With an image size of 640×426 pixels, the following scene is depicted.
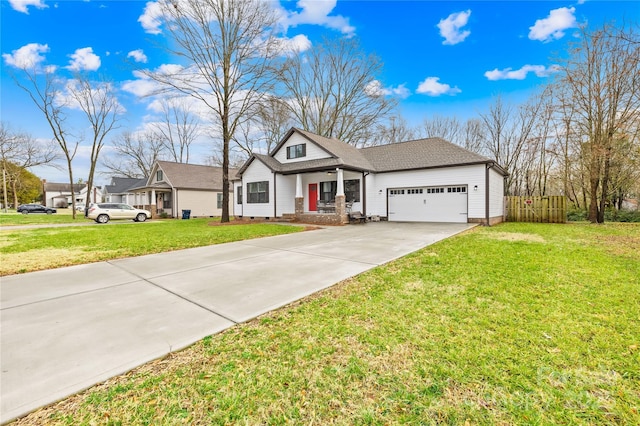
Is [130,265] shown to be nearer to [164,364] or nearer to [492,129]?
[164,364]

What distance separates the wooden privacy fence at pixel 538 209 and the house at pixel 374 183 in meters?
0.85

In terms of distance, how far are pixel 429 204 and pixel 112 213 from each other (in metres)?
23.8

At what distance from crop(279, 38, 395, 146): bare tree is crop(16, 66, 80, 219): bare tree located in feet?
64.2

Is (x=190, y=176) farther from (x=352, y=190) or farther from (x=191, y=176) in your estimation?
(x=352, y=190)

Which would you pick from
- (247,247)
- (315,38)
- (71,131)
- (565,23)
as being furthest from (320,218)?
(71,131)

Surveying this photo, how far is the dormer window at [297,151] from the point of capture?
18672 millimetres

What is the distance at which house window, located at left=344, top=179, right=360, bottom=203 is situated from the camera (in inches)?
711

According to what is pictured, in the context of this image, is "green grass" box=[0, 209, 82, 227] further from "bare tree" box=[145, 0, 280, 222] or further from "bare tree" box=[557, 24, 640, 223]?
"bare tree" box=[557, 24, 640, 223]

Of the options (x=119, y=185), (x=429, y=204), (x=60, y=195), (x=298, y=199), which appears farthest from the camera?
(x=60, y=195)

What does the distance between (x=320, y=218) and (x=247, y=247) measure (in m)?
8.49

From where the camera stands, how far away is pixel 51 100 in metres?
22.8

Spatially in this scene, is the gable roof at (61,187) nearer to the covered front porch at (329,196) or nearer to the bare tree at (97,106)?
the bare tree at (97,106)

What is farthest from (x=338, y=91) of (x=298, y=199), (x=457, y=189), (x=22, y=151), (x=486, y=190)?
(x=22, y=151)

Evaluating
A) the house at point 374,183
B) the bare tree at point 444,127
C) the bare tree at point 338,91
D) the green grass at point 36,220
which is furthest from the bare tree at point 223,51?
the bare tree at point 444,127
